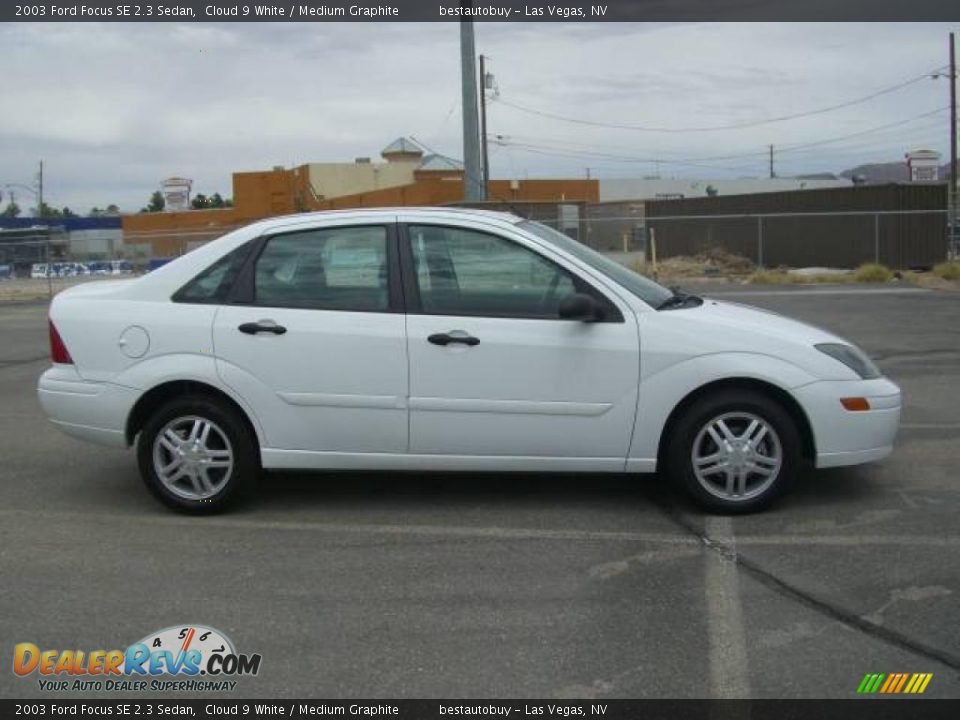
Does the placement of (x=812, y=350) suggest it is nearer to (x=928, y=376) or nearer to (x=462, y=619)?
(x=462, y=619)

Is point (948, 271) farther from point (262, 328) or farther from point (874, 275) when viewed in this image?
point (262, 328)

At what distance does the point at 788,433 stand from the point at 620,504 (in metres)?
1.02

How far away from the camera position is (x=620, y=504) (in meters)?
5.84

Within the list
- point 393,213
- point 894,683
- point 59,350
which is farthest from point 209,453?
point 894,683

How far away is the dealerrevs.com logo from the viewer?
12.5ft

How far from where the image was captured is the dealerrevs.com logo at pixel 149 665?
12.5ft

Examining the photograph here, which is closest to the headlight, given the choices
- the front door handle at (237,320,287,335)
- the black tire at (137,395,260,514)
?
the front door handle at (237,320,287,335)

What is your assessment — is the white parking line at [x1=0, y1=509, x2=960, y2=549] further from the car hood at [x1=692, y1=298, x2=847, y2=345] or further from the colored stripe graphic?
the colored stripe graphic

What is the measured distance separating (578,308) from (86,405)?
2.78 meters

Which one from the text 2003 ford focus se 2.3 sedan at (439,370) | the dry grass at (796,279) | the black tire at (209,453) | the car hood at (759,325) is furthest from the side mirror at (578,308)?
the dry grass at (796,279)

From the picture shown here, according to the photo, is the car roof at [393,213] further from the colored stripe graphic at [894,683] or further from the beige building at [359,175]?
the beige building at [359,175]
